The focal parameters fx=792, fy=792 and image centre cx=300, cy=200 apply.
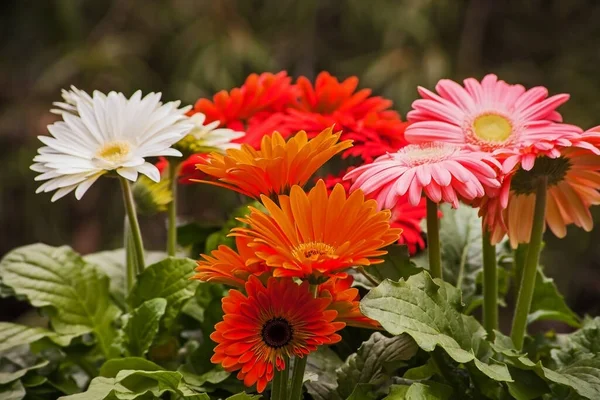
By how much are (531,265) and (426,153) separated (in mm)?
105

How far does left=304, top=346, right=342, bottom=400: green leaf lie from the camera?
0.49m

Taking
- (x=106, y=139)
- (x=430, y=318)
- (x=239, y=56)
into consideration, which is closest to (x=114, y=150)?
(x=106, y=139)

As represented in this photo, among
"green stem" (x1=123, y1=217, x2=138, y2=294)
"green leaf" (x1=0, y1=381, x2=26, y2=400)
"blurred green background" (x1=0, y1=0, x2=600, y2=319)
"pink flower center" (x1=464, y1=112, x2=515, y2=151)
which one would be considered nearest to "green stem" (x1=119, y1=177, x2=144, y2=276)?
"green stem" (x1=123, y1=217, x2=138, y2=294)

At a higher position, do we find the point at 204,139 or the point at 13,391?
the point at 204,139

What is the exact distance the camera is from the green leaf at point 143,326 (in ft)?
1.76

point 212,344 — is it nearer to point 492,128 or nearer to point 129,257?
point 129,257

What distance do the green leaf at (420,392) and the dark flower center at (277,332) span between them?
8 centimetres

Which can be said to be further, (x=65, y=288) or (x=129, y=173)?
(x=65, y=288)

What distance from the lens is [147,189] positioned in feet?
1.88

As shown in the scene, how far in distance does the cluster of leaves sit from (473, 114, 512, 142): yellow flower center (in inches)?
3.8

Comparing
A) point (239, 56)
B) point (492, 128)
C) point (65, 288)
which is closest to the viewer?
point (492, 128)

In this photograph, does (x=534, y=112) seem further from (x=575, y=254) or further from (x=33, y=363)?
(x=575, y=254)

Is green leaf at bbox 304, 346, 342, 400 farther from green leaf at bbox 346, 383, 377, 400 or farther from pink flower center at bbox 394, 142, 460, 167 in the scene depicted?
pink flower center at bbox 394, 142, 460, 167

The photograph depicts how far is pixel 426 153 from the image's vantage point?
18.8 inches
